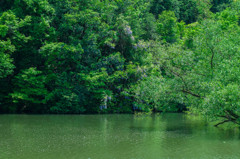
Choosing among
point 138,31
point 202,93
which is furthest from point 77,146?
point 138,31

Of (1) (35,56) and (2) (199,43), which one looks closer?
(2) (199,43)

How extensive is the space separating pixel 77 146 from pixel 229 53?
9402mm

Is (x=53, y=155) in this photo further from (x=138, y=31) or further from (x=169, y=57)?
(x=138, y=31)

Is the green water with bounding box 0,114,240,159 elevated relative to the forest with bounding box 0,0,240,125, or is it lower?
lower

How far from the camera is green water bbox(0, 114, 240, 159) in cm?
1273

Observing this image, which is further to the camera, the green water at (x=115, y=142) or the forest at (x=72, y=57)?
the forest at (x=72, y=57)

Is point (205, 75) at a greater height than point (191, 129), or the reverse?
point (205, 75)

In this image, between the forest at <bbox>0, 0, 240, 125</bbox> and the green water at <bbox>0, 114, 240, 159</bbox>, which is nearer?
the green water at <bbox>0, 114, 240, 159</bbox>

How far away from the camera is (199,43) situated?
18250mm

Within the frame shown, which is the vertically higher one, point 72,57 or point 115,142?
point 72,57

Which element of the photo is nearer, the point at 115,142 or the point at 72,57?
the point at 115,142

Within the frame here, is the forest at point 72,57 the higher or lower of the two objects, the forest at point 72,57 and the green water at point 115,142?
the higher

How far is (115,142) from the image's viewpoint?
1530 cm

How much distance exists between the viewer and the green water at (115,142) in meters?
12.7
